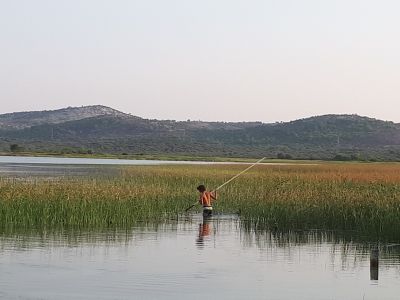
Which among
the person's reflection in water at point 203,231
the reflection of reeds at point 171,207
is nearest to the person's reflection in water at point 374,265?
the person's reflection in water at point 203,231

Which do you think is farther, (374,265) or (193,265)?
(193,265)

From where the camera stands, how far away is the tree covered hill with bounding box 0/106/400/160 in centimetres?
12475

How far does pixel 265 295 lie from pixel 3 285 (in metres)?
4.08

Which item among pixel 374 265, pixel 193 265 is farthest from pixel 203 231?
pixel 374 265

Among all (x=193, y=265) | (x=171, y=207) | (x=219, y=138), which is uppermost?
(x=219, y=138)

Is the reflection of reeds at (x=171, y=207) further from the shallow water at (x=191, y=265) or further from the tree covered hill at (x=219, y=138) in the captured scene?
the tree covered hill at (x=219, y=138)

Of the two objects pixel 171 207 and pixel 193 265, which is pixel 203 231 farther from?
pixel 193 265

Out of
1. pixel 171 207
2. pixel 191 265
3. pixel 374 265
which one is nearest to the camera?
pixel 374 265

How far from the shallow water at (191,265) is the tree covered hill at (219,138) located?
87.7 meters

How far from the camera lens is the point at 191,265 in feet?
51.4

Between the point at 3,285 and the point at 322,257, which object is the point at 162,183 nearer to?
the point at 322,257

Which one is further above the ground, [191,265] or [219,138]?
[219,138]

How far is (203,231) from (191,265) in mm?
5288

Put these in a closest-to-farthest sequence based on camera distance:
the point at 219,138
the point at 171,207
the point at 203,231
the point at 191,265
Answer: the point at 191,265
the point at 203,231
the point at 171,207
the point at 219,138
